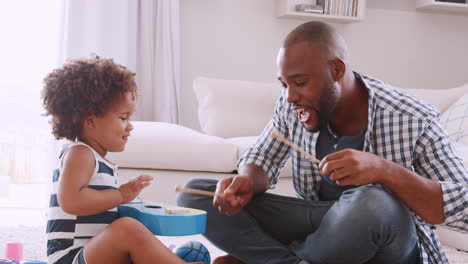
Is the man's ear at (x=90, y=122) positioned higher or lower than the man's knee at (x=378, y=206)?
higher

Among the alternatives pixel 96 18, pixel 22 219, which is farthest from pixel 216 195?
pixel 96 18

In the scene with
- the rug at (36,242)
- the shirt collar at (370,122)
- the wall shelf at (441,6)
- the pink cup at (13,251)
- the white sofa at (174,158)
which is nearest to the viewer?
the shirt collar at (370,122)

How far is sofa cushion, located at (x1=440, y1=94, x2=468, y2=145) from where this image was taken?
2838 mm

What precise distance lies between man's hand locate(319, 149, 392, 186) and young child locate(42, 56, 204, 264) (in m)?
Result: 0.44

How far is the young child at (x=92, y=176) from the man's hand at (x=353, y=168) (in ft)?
1.43

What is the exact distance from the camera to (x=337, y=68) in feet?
5.15

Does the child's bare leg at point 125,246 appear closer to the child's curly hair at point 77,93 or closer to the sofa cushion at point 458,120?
the child's curly hair at point 77,93

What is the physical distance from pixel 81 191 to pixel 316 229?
678mm

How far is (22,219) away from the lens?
304 cm

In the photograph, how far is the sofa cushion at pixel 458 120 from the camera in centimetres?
284

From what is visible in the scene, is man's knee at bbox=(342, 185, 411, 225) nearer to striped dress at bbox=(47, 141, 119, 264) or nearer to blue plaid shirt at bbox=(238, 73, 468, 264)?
blue plaid shirt at bbox=(238, 73, 468, 264)

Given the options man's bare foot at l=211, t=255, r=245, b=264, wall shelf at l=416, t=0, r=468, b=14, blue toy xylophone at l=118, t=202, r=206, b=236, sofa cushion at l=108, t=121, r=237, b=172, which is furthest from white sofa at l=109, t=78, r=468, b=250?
wall shelf at l=416, t=0, r=468, b=14

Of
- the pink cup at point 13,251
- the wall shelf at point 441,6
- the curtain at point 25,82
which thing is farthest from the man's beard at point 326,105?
the wall shelf at point 441,6

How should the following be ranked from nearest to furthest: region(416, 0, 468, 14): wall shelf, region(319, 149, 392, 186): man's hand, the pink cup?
1. region(319, 149, 392, 186): man's hand
2. the pink cup
3. region(416, 0, 468, 14): wall shelf
